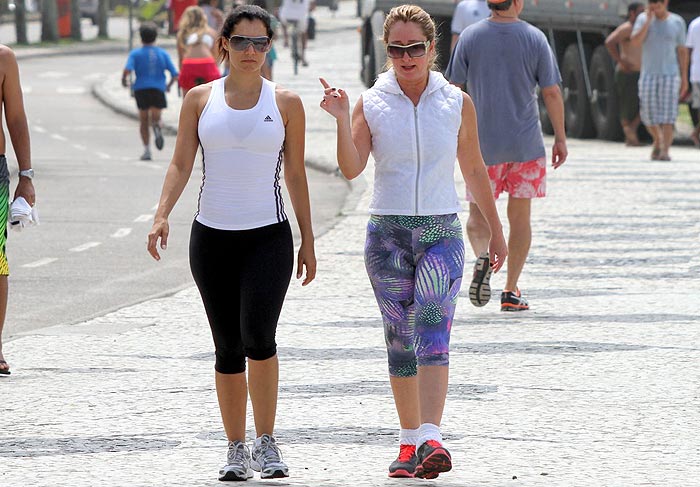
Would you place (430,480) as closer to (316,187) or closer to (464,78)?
(464,78)

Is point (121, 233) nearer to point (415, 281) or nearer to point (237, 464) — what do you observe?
point (415, 281)

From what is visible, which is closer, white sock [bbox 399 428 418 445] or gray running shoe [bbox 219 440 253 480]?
gray running shoe [bbox 219 440 253 480]

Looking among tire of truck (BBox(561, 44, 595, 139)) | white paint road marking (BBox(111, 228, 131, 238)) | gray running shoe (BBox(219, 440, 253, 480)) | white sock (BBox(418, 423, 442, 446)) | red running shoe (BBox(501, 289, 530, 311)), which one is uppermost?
white sock (BBox(418, 423, 442, 446))

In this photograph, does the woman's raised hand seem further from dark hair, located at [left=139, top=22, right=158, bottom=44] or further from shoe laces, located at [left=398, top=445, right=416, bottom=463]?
dark hair, located at [left=139, top=22, right=158, bottom=44]

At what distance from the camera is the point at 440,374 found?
638 centimetres

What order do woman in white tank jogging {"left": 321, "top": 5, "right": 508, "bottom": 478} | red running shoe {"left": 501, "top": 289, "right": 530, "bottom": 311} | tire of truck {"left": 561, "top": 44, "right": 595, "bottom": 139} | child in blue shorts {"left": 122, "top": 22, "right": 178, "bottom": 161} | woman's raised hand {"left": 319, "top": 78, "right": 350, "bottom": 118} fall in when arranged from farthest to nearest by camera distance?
tire of truck {"left": 561, "top": 44, "right": 595, "bottom": 139} < child in blue shorts {"left": 122, "top": 22, "right": 178, "bottom": 161} < red running shoe {"left": 501, "top": 289, "right": 530, "bottom": 311} < woman in white tank jogging {"left": 321, "top": 5, "right": 508, "bottom": 478} < woman's raised hand {"left": 319, "top": 78, "right": 350, "bottom": 118}

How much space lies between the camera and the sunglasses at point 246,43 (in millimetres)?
6234

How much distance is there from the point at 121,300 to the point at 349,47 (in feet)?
145

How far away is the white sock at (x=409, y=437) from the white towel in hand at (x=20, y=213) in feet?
8.93

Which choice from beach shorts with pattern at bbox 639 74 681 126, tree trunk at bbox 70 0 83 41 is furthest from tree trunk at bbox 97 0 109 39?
beach shorts with pattern at bbox 639 74 681 126

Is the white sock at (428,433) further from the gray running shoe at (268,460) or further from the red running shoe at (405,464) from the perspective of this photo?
the gray running shoe at (268,460)

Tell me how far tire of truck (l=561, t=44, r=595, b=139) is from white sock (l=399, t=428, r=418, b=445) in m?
19.1

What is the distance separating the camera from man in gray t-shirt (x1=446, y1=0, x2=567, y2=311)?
10.2 metres

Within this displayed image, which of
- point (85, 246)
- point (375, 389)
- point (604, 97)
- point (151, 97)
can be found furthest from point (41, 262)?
point (604, 97)
